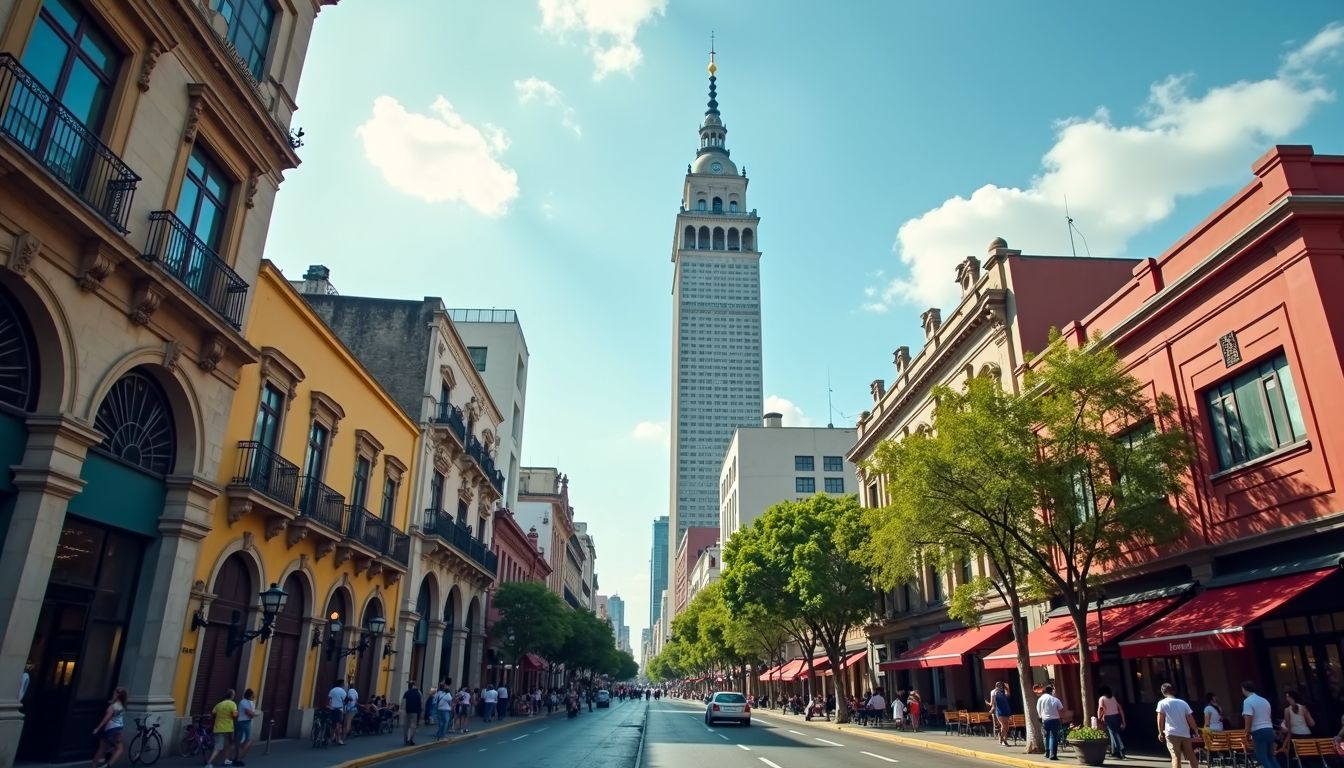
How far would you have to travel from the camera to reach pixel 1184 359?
19.0 meters

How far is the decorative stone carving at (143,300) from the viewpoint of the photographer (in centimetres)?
1339

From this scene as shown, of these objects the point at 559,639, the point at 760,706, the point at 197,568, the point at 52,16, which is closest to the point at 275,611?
the point at 197,568

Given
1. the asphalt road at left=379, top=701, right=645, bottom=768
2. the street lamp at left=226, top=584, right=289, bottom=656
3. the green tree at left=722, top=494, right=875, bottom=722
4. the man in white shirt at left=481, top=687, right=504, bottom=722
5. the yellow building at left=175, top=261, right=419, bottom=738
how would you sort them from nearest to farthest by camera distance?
the street lamp at left=226, top=584, right=289, bottom=656 < the asphalt road at left=379, top=701, right=645, bottom=768 < the yellow building at left=175, top=261, right=419, bottom=738 < the man in white shirt at left=481, top=687, right=504, bottom=722 < the green tree at left=722, top=494, right=875, bottom=722

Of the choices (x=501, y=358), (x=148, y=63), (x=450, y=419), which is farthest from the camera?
(x=501, y=358)

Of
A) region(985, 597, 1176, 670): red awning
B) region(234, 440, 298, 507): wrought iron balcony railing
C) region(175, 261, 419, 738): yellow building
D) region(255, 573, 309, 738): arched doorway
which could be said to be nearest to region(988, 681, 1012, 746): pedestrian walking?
region(985, 597, 1176, 670): red awning

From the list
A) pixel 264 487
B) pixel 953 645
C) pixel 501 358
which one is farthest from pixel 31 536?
pixel 501 358

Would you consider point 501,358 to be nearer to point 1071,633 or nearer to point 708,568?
point 1071,633

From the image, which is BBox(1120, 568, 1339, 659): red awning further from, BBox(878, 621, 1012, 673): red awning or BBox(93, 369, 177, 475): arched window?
BBox(93, 369, 177, 475): arched window

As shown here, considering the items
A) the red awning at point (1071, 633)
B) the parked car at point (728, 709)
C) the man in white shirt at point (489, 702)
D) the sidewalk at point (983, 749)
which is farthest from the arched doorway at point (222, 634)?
the parked car at point (728, 709)

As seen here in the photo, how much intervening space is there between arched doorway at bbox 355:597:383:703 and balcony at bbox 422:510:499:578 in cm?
434

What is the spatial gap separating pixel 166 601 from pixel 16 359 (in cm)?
522

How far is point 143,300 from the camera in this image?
13.4 metres

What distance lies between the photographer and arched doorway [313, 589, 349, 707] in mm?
23156

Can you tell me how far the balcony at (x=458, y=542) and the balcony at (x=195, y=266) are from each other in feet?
54.1
